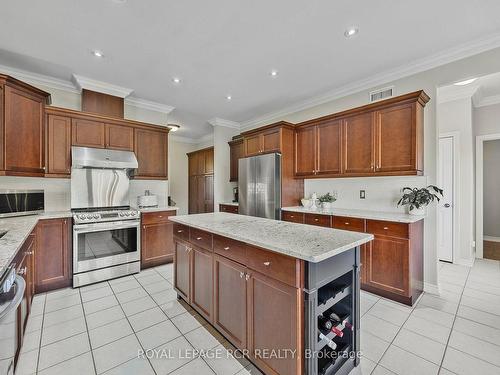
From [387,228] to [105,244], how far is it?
366 cm

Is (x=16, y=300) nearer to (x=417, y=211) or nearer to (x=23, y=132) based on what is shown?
(x=23, y=132)

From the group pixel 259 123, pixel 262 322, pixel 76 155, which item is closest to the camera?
pixel 262 322

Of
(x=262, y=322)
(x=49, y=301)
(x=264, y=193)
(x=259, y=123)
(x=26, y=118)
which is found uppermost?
(x=259, y=123)

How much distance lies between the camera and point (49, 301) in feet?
8.57

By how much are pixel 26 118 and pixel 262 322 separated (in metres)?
3.45

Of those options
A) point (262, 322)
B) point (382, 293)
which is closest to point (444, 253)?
point (382, 293)

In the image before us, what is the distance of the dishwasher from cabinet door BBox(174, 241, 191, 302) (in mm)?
1225

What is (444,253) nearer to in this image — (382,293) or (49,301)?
(382,293)

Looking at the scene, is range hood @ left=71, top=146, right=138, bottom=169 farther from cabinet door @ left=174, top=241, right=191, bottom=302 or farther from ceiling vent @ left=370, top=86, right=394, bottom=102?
ceiling vent @ left=370, top=86, right=394, bottom=102

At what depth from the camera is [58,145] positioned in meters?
3.17

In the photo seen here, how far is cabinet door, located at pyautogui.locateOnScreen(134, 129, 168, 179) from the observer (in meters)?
3.87

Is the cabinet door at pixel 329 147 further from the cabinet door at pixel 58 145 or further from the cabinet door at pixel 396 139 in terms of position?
the cabinet door at pixel 58 145

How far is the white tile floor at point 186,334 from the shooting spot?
65.3 inches

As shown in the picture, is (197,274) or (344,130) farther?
(344,130)
